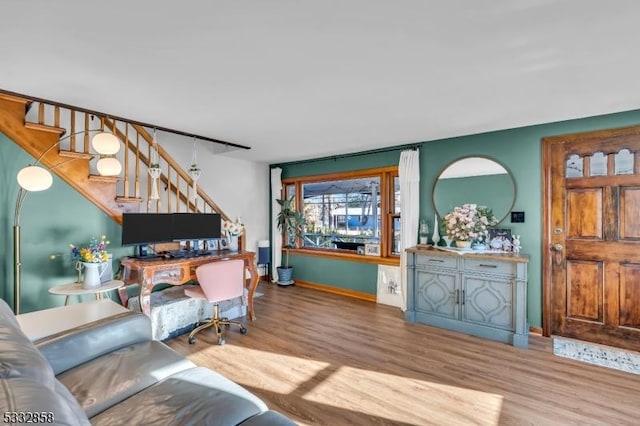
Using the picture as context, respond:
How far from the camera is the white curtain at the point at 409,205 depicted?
4.11 meters

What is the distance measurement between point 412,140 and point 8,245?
4.42 m

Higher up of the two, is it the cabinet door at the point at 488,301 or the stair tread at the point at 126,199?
the stair tread at the point at 126,199

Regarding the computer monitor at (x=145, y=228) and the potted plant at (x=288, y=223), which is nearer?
the computer monitor at (x=145, y=228)

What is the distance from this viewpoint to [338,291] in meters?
5.02

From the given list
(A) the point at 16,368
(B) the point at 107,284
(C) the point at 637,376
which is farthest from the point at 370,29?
(C) the point at 637,376

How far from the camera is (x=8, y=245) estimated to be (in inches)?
107

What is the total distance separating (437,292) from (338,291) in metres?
1.84

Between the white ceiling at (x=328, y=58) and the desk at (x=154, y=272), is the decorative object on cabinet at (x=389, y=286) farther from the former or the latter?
the desk at (x=154, y=272)

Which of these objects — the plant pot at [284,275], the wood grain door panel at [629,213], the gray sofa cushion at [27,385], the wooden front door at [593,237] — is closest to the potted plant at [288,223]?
the plant pot at [284,275]

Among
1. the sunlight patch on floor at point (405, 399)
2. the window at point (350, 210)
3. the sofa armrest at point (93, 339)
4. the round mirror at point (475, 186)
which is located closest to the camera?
the sofa armrest at point (93, 339)

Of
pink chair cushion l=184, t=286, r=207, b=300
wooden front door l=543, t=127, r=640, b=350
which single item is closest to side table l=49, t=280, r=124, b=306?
pink chair cushion l=184, t=286, r=207, b=300

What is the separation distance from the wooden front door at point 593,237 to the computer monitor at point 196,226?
387cm

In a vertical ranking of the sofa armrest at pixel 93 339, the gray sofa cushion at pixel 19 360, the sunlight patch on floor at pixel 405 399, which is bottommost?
the sunlight patch on floor at pixel 405 399

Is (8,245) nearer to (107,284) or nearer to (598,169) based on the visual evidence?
(107,284)
